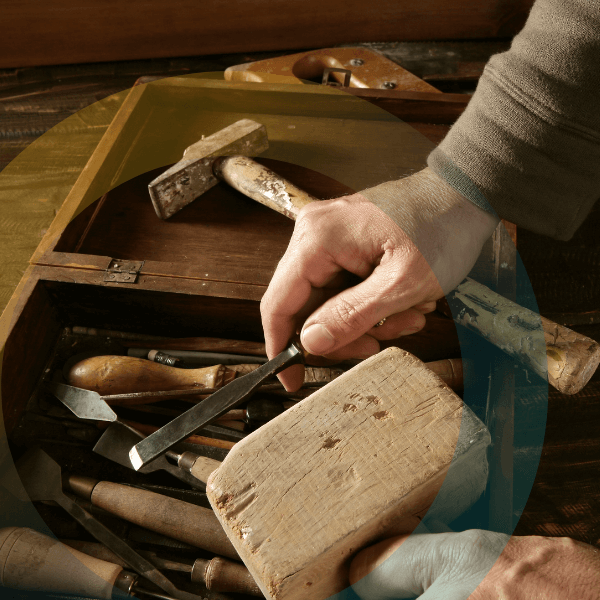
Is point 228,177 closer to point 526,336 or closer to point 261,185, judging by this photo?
point 261,185

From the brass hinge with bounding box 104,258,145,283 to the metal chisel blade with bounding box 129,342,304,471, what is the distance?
0.99 feet

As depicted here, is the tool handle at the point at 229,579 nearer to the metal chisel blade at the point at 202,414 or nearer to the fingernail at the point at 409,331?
the metal chisel blade at the point at 202,414

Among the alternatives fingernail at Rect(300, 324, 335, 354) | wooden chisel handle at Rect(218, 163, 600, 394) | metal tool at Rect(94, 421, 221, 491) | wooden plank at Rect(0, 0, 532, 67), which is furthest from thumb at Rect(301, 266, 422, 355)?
wooden plank at Rect(0, 0, 532, 67)

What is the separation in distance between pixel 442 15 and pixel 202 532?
5.46 ft

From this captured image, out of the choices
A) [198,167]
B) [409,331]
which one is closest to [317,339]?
[409,331]

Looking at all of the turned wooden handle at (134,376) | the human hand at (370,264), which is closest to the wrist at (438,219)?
the human hand at (370,264)

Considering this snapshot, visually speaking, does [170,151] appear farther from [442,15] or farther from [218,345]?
[442,15]

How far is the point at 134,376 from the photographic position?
2.52 ft

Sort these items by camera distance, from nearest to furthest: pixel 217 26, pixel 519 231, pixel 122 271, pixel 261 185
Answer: pixel 122 271 → pixel 261 185 → pixel 519 231 → pixel 217 26

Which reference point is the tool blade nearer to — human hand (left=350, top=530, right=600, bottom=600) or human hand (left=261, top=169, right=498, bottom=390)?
human hand (left=261, top=169, right=498, bottom=390)

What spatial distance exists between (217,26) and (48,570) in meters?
1.51

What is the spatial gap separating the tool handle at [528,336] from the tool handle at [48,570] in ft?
2.06

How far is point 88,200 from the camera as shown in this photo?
96 cm

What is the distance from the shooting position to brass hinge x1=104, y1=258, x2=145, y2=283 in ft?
2.65
